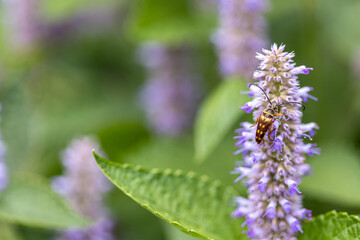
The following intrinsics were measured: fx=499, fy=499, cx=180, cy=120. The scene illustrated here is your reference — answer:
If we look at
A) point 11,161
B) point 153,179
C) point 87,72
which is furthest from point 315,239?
point 87,72

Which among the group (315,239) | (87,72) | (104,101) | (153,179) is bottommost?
(315,239)

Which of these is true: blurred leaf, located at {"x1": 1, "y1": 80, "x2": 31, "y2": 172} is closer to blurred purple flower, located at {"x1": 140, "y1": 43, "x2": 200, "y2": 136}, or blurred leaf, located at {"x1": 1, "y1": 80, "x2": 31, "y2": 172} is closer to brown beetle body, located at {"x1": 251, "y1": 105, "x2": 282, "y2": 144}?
blurred purple flower, located at {"x1": 140, "y1": 43, "x2": 200, "y2": 136}

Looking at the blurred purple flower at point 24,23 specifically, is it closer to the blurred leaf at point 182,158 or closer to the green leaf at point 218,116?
the blurred leaf at point 182,158

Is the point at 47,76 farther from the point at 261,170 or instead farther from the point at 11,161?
the point at 261,170

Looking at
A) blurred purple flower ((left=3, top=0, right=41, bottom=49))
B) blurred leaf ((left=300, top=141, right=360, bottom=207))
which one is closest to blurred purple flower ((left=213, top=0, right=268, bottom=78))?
blurred leaf ((left=300, top=141, right=360, bottom=207))

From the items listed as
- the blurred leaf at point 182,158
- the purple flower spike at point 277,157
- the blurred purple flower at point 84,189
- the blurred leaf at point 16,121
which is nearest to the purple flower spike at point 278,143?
the purple flower spike at point 277,157

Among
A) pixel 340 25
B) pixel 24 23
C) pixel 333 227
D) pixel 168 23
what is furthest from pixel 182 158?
pixel 24 23

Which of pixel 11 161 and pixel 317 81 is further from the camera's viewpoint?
pixel 317 81

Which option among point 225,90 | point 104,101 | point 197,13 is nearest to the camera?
point 225,90
